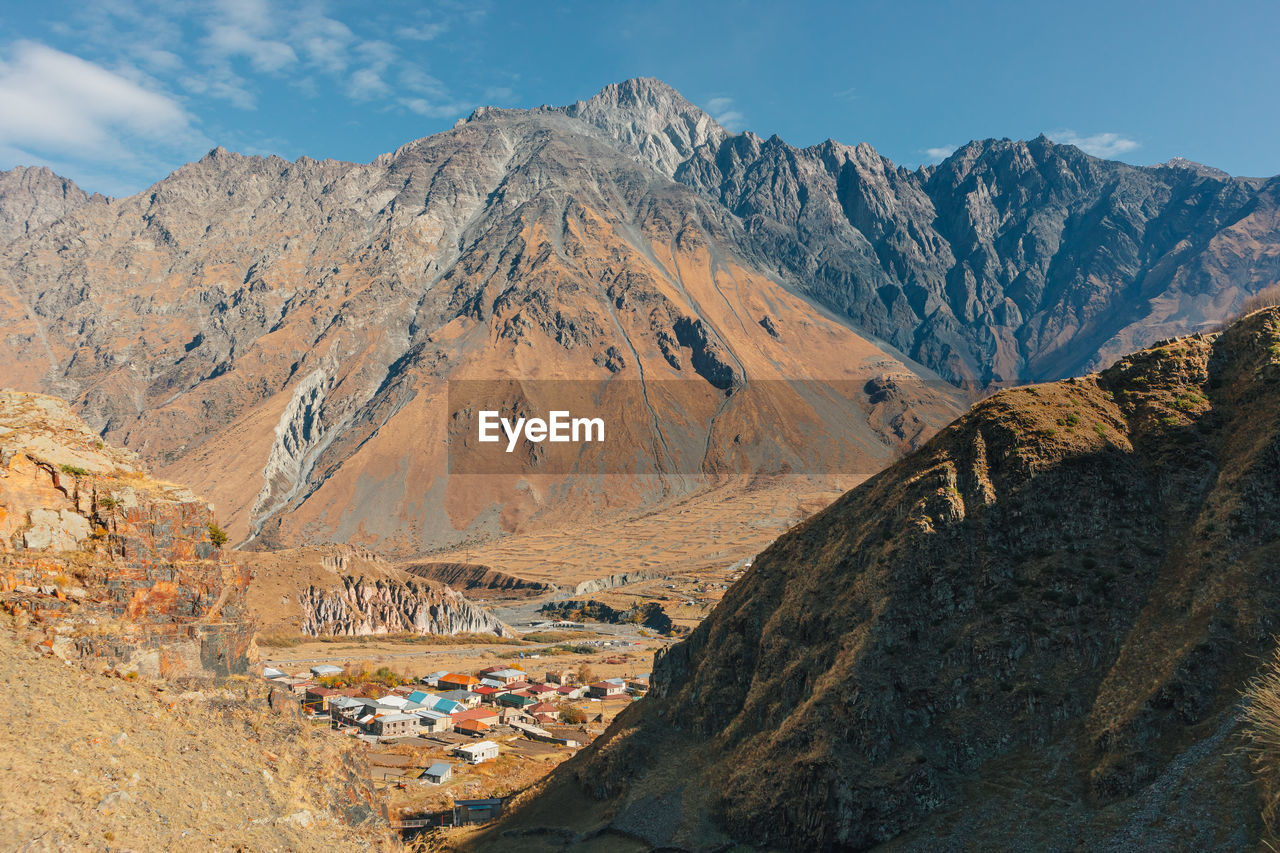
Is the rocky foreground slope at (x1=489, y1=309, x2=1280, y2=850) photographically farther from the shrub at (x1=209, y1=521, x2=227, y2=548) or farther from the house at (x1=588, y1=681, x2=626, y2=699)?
the house at (x1=588, y1=681, x2=626, y2=699)

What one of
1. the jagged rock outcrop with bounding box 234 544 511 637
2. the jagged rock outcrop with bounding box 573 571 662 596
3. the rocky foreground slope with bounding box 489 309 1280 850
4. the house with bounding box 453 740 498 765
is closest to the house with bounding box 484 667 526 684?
the house with bounding box 453 740 498 765

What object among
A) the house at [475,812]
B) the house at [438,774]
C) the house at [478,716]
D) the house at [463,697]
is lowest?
the house at [463,697]

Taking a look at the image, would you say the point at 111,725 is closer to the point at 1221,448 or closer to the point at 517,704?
the point at 1221,448

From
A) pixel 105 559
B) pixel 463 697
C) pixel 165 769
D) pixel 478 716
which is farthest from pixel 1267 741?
pixel 463 697

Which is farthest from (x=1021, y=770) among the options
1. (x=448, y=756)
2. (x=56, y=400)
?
(x=448, y=756)

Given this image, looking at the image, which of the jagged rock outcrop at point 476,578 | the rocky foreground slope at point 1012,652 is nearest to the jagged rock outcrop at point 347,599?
the jagged rock outcrop at point 476,578

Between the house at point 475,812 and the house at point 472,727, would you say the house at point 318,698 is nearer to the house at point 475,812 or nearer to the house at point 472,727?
the house at point 472,727
